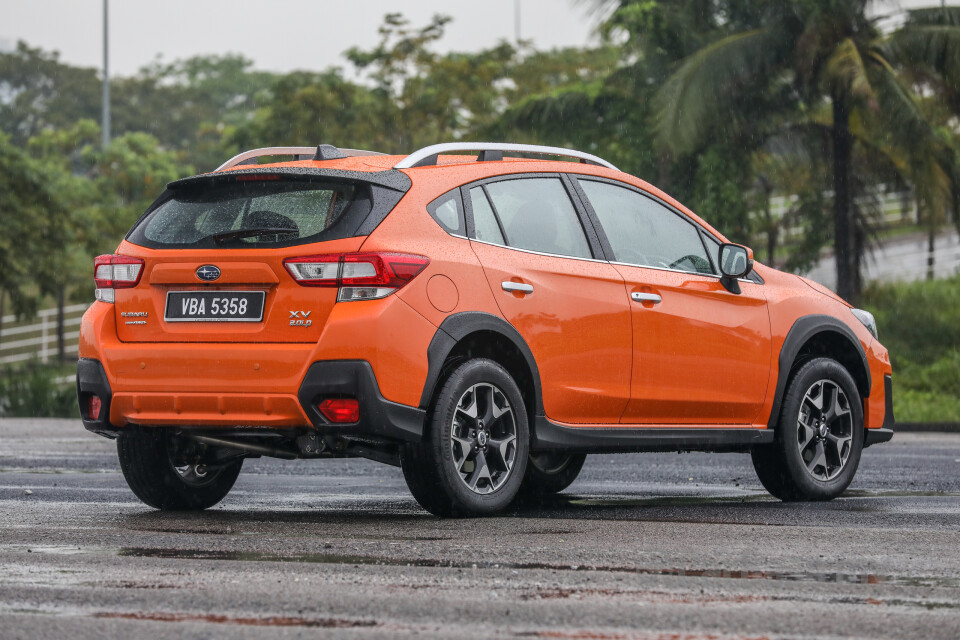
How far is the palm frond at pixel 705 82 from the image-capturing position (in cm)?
2564

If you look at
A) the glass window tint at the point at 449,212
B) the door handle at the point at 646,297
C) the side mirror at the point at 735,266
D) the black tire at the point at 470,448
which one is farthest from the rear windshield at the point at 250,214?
the side mirror at the point at 735,266

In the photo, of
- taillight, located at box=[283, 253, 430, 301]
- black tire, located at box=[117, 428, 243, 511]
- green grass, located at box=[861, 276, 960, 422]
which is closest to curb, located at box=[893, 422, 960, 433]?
green grass, located at box=[861, 276, 960, 422]

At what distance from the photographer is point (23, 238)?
110 feet

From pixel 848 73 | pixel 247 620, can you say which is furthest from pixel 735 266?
pixel 848 73

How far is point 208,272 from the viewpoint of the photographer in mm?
6840

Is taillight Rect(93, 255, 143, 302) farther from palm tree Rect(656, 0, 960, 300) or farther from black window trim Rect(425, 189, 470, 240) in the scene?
palm tree Rect(656, 0, 960, 300)

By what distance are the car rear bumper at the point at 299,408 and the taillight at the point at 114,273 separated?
1.65 feet

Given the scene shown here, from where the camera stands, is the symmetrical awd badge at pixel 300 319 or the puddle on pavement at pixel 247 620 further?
the symmetrical awd badge at pixel 300 319

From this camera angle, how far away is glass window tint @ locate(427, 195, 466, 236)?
7000mm

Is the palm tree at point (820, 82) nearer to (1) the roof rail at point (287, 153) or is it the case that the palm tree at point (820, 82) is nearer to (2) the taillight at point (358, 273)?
(1) the roof rail at point (287, 153)

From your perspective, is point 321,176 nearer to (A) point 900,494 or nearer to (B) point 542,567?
(B) point 542,567

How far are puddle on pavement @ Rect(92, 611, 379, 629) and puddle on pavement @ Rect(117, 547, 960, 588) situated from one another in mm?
1052

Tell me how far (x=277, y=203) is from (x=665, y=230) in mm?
2249

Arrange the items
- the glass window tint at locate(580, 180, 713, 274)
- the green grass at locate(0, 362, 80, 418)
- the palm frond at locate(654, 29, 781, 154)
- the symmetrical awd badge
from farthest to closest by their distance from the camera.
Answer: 1. the palm frond at locate(654, 29, 781, 154)
2. the green grass at locate(0, 362, 80, 418)
3. the glass window tint at locate(580, 180, 713, 274)
4. the symmetrical awd badge
